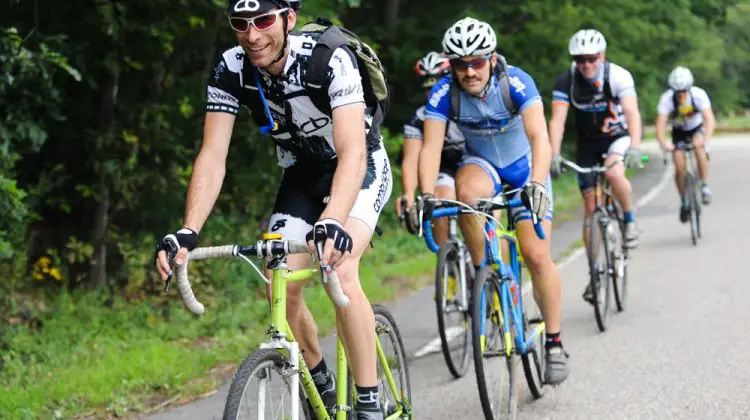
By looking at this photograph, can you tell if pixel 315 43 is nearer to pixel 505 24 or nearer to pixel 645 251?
pixel 645 251

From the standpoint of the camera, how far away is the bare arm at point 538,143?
6.36 m

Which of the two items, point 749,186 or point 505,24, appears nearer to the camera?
point 505,24

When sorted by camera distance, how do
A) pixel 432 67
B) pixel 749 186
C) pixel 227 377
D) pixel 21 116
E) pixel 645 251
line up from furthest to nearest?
pixel 749 186 → pixel 645 251 → pixel 432 67 → pixel 21 116 → pixel 227 377

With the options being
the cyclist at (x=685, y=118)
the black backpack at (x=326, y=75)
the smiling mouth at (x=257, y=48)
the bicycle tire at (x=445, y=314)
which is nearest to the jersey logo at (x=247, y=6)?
the smiling mouth at (x=257, y=48)

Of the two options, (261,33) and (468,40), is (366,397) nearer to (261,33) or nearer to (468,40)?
Answer: (261,33)

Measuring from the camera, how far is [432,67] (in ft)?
29.1

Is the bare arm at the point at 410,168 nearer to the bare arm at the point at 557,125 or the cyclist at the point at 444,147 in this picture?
the cyclist at the point at 444,147

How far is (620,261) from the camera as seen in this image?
31.9 feet

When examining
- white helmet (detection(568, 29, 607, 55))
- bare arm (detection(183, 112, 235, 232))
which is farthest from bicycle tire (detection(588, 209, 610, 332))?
bare arm (detection(183, 112, 235, 232))

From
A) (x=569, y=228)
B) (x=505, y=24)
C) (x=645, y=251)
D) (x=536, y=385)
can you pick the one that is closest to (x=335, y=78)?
(x=536, y=385)

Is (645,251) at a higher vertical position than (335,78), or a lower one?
lower

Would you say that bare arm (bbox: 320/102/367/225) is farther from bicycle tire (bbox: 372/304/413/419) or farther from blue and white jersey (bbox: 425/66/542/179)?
blue and white jersey (bbox: 425/66/542/179)

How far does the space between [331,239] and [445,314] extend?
4.19 m

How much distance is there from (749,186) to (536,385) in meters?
17.6
